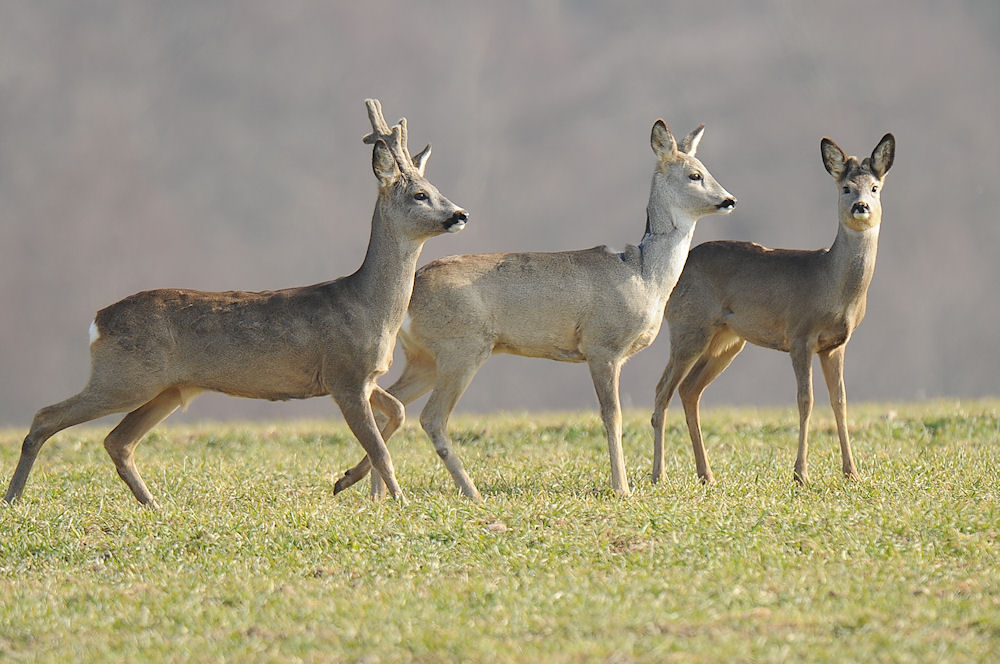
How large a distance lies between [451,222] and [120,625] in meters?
3.49

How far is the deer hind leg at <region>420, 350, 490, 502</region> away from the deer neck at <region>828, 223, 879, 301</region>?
2.73m

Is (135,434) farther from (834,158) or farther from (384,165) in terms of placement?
(834,158)

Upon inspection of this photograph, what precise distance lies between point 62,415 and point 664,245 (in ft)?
14.0

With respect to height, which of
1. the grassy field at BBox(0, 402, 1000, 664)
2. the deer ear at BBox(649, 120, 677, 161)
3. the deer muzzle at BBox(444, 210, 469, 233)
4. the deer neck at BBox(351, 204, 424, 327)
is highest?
the deer ear at BBox(649, 120, 677, 161)

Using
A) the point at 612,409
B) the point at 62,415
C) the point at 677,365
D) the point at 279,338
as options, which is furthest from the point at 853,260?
the point at 62,415

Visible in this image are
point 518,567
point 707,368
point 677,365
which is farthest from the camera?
point 707,368

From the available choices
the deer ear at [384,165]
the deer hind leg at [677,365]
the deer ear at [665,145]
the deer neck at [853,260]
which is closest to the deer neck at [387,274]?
the deer ear at [384,165]

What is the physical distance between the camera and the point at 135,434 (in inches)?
330

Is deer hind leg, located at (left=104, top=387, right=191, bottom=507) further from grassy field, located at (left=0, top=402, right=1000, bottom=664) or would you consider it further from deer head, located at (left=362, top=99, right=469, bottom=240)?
deer head, located at (left=362, top=99, right=469, bottom=240)

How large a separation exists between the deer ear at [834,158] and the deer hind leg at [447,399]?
121 inches

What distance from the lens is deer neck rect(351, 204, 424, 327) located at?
804cm

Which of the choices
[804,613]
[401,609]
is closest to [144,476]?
[401,609]

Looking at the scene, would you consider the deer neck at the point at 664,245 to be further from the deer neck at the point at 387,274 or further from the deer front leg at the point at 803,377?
the deer neck at the point at 387,274

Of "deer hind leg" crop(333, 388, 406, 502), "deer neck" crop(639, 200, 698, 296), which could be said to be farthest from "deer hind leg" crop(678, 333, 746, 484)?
"deer hind leg" crop(333, 388, 406, 502)
